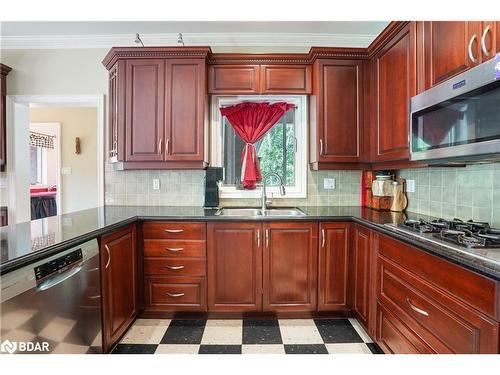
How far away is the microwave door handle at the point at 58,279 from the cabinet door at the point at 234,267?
93 cm

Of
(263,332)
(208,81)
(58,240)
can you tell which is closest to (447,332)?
(263,332)

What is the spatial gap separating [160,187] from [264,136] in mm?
1155

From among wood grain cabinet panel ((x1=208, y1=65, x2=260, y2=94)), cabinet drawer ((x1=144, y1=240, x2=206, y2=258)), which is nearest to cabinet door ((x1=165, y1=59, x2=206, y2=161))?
wood grain cabinet panel ((x1=208, y1=65, x2=260, y2=94))

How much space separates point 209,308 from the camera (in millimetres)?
2119

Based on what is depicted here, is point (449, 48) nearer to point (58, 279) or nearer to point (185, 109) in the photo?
point (185, 109)

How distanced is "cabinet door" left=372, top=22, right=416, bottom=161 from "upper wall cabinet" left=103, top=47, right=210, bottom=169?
1450 mm

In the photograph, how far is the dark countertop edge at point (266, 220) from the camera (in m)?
0.97

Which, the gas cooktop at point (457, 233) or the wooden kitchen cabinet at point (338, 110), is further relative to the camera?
the wooden kitchen cabinet at point (338, 110)

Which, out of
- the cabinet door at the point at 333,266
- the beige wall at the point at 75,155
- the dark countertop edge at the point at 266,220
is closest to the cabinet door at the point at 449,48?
the dark countertop edge at the point at 266,220

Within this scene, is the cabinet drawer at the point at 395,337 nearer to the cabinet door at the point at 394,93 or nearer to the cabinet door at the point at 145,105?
the cabinet door at the point at 394,93

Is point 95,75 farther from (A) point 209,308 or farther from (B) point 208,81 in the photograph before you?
(A) point 209,308

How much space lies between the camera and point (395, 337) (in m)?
1.49

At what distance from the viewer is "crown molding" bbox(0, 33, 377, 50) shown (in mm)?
2740

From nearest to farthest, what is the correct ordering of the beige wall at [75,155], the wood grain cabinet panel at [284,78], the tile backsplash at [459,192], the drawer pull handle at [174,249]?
the tile backsplash at [459,192] → the drawer pull handle at [174,249] → the wood grain cabinet panel at [284,78] → the beige wall at [75,155]
